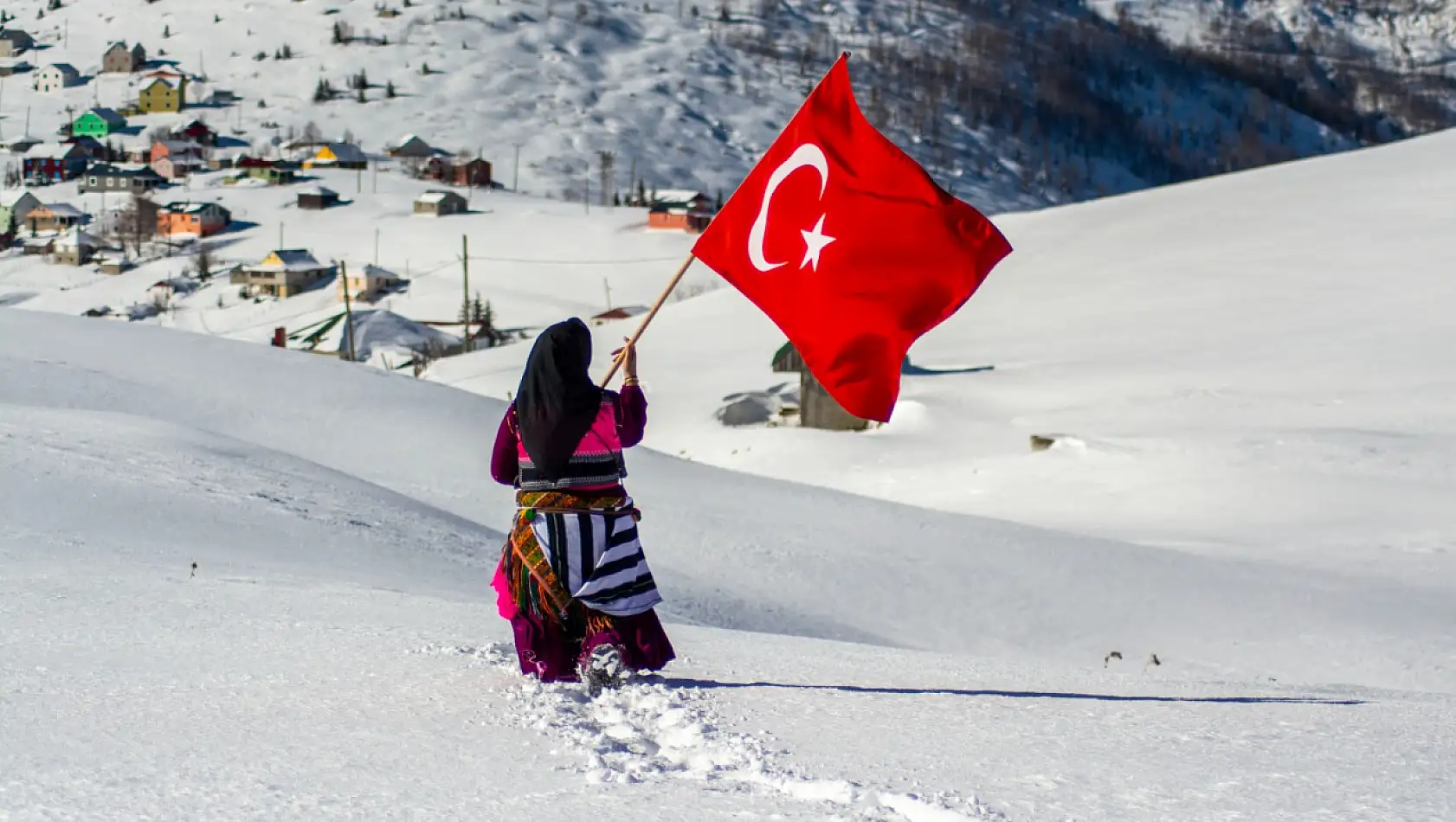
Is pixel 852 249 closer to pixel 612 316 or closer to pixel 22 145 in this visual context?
pixel 612 316

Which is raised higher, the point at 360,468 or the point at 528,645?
the point at 528,645

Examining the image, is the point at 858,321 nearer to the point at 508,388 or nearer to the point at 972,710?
the point at 972,710

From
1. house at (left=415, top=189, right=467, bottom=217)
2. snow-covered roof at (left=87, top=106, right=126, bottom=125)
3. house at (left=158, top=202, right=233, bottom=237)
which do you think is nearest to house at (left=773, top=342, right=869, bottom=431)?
house at (left=415, top=189, right=467, bottom=217)

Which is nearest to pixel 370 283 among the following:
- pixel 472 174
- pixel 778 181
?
pixel 472 174

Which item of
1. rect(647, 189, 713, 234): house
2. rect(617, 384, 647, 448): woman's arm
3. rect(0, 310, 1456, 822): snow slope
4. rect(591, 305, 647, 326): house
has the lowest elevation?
rect(647, 189, 713, 234): house

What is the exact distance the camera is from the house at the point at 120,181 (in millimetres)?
90938

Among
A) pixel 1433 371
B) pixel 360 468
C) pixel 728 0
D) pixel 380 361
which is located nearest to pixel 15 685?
pixel 360 468

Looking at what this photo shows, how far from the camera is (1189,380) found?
2483 cm

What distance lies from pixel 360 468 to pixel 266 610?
694 cm

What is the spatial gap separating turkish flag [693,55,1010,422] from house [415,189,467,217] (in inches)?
2851

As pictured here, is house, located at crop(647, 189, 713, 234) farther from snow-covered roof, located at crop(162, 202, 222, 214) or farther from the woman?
the woman

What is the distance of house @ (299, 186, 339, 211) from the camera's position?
81250 millimetres

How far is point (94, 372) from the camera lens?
14.0 m

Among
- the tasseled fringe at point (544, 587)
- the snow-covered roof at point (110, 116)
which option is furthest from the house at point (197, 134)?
the tasseled fringe at point (544, 587)
